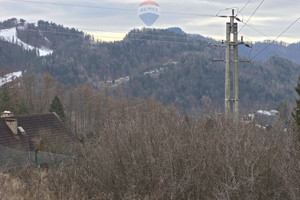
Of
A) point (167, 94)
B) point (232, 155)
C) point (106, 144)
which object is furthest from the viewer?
point (167, 94)

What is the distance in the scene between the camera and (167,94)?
191 m

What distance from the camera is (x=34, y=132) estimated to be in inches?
1153

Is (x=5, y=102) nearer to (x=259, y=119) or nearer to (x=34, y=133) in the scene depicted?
(x=34, y=133)

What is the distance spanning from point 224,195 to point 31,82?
6794 centimetres

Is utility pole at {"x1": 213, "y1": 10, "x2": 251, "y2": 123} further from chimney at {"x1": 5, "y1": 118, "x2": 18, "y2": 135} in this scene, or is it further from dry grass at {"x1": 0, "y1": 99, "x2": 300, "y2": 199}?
chimney at {"x1": 5, "y1": 118, "x2": 18, "y2": 135}

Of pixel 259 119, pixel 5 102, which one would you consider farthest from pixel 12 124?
pixel 5 102

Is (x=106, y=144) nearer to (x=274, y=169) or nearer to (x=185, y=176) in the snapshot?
(x=185, y=176)

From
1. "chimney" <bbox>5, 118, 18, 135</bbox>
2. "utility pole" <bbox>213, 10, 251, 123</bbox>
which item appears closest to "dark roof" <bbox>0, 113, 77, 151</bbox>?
"chimney" <bbox>5, 118, 18, 135</bbox>

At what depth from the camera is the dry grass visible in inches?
329

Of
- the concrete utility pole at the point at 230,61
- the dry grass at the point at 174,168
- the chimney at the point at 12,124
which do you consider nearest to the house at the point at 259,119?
the dry grass at the point at 174,168

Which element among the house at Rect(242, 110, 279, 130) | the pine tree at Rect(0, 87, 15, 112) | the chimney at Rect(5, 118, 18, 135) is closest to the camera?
the house at Rect(242, 110, 279, 130)

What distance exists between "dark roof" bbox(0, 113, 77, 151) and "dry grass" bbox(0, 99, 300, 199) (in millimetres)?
16499

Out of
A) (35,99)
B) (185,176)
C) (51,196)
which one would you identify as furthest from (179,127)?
(35,99)

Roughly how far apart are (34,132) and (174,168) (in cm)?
2204
